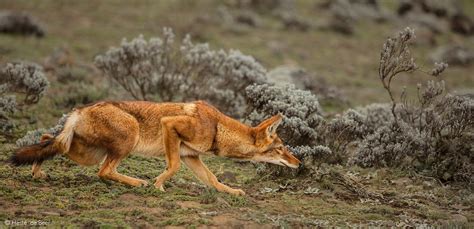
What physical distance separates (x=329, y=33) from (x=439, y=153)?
19022 mm

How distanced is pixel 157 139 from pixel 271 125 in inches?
59.3

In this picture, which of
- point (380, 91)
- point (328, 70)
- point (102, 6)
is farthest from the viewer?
point (102, 6)

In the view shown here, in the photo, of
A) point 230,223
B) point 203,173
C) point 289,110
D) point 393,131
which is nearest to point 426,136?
point 393,131

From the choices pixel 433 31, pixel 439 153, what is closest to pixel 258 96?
pixel 439 153

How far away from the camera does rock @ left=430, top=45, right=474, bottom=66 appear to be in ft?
85.7

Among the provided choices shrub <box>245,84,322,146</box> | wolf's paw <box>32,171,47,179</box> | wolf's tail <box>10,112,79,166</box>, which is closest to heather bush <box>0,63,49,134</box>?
wolf's paw <box>32,171,47,179</box>

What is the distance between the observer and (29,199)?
739 centimetres

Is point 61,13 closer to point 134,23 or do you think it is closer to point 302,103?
point 134,23

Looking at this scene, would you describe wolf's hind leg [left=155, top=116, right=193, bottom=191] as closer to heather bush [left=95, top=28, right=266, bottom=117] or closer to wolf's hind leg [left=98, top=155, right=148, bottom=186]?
wolf's hind leg [left=98, top=155, right=148, bottom=186]

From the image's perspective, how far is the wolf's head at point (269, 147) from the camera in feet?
27.7

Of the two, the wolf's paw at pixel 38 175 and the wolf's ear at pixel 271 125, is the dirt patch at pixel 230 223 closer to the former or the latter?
the wolf's ear at pixel 271 125

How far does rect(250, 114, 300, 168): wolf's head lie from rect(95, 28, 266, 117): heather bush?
221 inches

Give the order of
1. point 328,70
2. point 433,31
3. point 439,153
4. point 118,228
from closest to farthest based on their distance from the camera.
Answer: point 118,228 < point 439,153 < point 328,70 < point 433,31

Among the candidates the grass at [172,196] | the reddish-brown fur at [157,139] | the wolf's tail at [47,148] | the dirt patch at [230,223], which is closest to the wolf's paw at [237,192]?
the reddish-brown fur at [157,139]
